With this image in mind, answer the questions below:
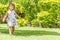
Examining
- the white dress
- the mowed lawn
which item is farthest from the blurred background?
the white dress

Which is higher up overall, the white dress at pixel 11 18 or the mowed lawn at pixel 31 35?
the white dress at pixel 11 18

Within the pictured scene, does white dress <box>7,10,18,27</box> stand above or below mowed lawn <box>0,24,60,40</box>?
above

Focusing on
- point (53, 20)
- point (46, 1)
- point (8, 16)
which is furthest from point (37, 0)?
point (8, 16)

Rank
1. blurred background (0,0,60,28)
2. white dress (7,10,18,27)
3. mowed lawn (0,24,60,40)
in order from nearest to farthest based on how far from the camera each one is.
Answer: mowed lawn (0,24,60,40)
white dress (7,10,18,27)
blurred background (0,0,60,28)

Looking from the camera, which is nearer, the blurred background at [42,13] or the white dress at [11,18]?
the white dress at [11,18]

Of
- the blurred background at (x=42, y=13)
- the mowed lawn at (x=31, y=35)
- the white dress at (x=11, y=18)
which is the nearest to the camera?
the mowed lawn at (x=31, y=35)

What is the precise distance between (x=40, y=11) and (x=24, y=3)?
1.39 meters

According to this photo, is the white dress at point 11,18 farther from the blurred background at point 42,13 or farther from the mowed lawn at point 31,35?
the blurred background at point 42,13

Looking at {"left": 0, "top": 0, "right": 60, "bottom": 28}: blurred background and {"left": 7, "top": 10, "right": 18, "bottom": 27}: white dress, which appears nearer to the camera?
{"left": 7, "top": 10, "right": 18, "bottom": 27}: white dress

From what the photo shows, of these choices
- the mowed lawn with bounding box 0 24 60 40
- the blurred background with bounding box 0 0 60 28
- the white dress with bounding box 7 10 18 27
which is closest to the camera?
the mowed lawn with bounding box 0 24 60 40

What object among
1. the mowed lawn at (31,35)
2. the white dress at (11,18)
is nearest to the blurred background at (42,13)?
the mowed lawn at (31,35)

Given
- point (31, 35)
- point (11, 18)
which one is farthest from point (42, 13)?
point (11, 18)

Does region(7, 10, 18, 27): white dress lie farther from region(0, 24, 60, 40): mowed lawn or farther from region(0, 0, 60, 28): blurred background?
region(0, 0, 60, 28): blurred background

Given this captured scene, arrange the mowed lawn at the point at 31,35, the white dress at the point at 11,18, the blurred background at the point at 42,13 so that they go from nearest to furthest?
the mowed lawn at the point at 31,35
the white dress at the point at 11,18
the blurred background at the point at 42,13
